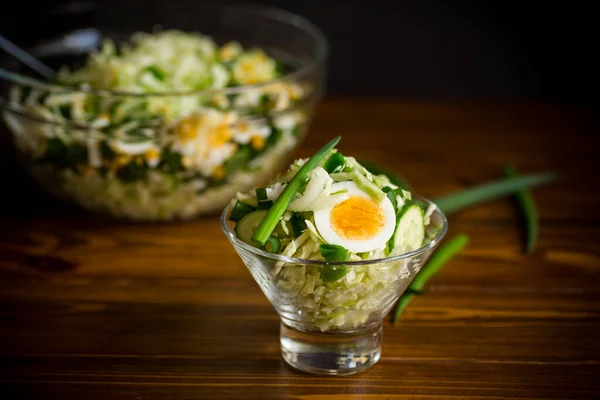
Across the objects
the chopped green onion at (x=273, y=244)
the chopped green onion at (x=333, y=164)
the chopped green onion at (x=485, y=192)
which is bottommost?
the chopped green onion at (x=485, y=192)

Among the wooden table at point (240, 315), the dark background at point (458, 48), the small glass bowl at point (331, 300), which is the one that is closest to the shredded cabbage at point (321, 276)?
the small glass bowl at point (331, 300)

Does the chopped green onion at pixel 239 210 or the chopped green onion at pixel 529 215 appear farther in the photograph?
the chopped green onion at pixel 529 215

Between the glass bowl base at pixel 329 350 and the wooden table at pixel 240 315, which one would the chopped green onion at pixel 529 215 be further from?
the glass bowl base at pixel 329 350

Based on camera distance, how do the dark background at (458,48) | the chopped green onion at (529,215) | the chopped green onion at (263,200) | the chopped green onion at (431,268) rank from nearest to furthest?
the chopped green onion at (263,200), the chopped green onion at (431,268), the chopped green onion at (529,215), the dark background at (458,48)

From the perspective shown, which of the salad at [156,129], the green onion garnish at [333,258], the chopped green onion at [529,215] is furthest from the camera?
the chopped green onion at [529,215]

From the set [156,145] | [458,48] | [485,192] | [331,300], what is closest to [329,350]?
[331,300]

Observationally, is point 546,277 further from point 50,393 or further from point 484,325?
point 50,393

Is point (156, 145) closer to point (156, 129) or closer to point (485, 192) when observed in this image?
point (156, 129)

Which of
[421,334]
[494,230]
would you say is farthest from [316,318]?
[494,230]

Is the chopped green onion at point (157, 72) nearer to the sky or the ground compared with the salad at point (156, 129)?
nearer to the sky
